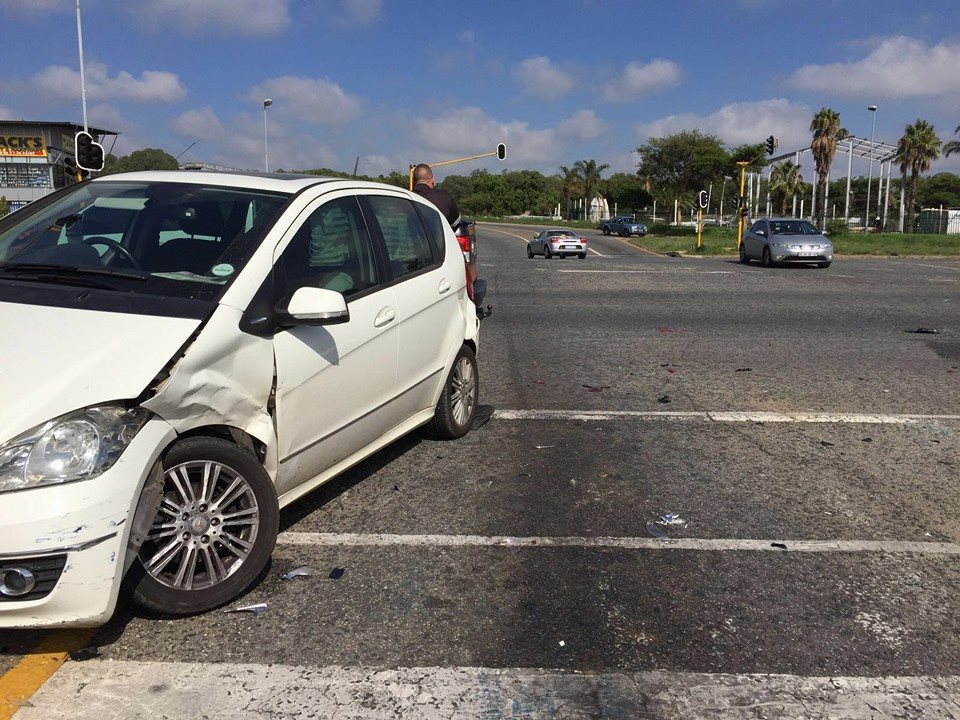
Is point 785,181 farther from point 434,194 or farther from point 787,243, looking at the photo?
point 434,194

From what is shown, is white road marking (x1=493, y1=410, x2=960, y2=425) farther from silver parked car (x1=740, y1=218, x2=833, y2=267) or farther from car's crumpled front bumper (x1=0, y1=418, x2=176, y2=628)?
silver parked car (x1=740, y1=218, x2=833, y2=267)

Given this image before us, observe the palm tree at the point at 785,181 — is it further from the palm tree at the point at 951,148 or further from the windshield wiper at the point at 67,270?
the windshield wiper at the point at 67,270

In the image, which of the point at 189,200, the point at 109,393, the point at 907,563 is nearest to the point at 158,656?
the point at 109,393

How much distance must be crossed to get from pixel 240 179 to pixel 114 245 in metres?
0.75

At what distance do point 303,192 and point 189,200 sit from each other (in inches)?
21.3

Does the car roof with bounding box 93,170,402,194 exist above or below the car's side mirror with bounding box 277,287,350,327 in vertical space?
above

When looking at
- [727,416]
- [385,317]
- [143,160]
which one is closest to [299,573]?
[385,317]

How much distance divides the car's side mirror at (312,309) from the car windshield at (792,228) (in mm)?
23561

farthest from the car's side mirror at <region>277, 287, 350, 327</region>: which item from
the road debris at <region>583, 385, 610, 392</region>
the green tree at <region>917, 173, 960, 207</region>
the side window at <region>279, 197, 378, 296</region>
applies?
the green tree at <region>917, 173, 960, 207</region>

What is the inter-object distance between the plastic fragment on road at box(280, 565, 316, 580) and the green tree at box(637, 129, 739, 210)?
72534 millimetres

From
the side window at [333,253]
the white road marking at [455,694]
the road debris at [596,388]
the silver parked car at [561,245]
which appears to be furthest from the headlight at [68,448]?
the silver parked car at [561,245]

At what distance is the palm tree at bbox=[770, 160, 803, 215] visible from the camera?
74.8 m

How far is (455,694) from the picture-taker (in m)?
3.03

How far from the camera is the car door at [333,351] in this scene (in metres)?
4.02
